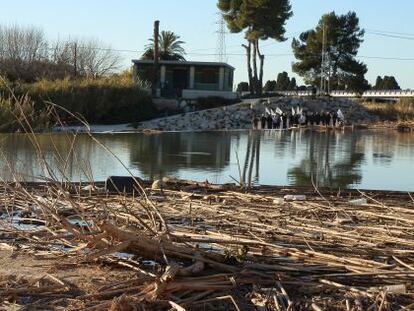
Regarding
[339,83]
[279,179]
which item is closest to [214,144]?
[279,179]

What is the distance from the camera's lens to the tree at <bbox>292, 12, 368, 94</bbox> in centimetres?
7150

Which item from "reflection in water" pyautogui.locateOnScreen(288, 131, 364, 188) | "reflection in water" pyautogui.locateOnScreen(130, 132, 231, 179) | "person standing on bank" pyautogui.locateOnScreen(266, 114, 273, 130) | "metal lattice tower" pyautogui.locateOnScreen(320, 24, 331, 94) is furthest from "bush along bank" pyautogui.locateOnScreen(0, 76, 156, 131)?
"metal lattice tower" pyautogui.locateOnScreen(320, 24, 331, 94)

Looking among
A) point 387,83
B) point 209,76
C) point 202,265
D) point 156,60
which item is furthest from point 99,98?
point 387,83

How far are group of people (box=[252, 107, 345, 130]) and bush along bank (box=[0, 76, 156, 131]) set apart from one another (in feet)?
26.4

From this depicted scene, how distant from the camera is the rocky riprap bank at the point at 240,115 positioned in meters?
42.3

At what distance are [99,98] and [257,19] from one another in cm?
2575

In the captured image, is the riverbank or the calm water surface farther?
the calm water surface

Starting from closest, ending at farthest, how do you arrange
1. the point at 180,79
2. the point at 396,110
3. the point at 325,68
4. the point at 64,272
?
the point at 64,272
the point at 396,110
the point at 180,79
the point at 325,68

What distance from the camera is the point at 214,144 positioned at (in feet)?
90.2

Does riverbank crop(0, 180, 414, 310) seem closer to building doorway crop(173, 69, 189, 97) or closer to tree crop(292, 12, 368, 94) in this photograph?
building doorway crop(173, 69, 189, 97)

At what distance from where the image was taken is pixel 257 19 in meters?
64.0

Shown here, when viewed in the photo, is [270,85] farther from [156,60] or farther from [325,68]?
[156,60]

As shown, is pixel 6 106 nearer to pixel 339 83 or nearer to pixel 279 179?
pixel 279 179

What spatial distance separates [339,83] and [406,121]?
85.9 ft
